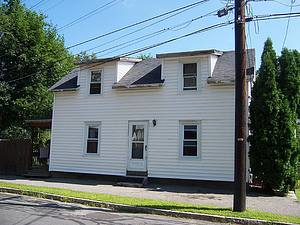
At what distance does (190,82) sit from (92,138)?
608 cm

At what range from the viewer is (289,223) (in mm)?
7398

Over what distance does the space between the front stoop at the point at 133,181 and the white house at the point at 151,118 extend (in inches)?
17.6

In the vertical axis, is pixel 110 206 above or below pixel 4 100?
below

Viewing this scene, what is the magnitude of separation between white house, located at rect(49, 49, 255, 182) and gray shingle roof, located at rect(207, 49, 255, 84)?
0.14 feet

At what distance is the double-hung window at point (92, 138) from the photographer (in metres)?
16.0

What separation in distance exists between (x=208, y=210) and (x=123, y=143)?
7.43 meters

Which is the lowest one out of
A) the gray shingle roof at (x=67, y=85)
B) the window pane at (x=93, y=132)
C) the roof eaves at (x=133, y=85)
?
the window pane at (x=93, y=132)

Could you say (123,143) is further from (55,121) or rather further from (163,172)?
(55,121)

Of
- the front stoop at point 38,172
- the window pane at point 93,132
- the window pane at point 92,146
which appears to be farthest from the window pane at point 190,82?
the front stoop at point 38,172

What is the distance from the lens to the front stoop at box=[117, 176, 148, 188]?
1379 cm

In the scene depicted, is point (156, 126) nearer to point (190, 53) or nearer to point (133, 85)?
point (133, 85)

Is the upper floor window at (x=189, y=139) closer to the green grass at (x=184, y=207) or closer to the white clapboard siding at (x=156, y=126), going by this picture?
the white clapboard siding at (x=156, y=126)

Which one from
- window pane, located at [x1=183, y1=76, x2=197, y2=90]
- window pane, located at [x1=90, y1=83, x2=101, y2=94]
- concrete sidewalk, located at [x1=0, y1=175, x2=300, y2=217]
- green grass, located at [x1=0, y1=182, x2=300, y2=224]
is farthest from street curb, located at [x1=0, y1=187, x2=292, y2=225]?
window pane, located at [x1=183, y1=76, x2=197, y2=90]

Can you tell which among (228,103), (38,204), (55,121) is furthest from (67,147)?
(228,103)
